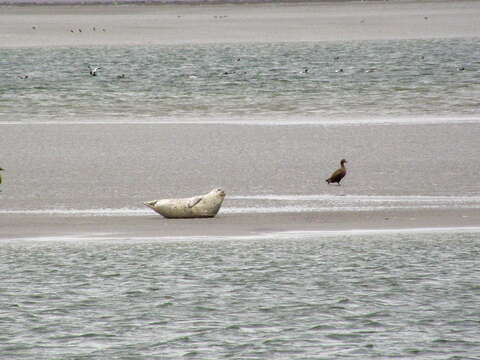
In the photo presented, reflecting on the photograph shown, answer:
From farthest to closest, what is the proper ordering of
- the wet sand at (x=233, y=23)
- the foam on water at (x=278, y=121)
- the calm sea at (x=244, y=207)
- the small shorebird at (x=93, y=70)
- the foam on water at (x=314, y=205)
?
the wet sand at (x=233, y=23) < the small shorebird at (x=93, y=70) < the foam on water at (x=278, y=121) < the foam on water at (x=314, y=205) < the calm sea at (x=244, y=207)

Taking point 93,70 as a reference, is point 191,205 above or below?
below

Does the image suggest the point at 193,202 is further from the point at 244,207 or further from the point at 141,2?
the point at 141,2

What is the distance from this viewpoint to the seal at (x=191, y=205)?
1495cm

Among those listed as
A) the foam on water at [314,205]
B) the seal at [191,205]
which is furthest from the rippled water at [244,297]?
the foam on water at [314,205]

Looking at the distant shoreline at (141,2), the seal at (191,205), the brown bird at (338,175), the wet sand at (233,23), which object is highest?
the distant shoreline at (141,2)

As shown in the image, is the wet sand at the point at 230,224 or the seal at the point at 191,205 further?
the seal at the point at 191,205

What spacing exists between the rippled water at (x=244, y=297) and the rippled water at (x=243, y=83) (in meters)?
11.0

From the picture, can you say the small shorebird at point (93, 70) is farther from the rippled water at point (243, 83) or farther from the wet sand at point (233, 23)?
the wet sand at point (233, 23)

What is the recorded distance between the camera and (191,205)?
15.0 meters

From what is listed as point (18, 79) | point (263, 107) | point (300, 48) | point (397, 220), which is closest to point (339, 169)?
point (397, 220)

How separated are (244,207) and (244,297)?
425 centimetres

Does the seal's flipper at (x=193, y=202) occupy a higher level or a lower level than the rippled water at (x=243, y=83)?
lower

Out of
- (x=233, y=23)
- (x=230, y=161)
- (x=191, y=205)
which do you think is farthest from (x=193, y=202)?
(x=233, y=23)

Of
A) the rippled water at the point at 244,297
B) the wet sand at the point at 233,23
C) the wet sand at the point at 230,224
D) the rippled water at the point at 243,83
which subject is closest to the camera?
the rippled water at the point at 244,297
